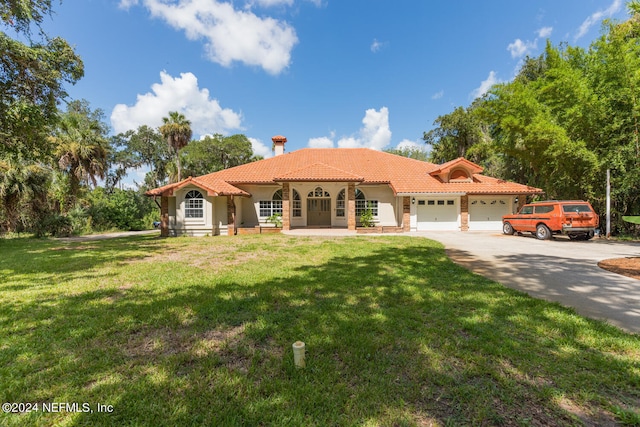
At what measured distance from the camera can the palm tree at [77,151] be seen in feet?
62.5

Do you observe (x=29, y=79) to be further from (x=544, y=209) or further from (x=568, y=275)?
(x=544, y=209)

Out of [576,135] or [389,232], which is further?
[389,232]

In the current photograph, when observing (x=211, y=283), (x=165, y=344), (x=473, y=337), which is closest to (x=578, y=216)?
(x=473, y=337)

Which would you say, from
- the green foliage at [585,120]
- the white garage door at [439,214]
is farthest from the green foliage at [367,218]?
the green foliage at [585,120]

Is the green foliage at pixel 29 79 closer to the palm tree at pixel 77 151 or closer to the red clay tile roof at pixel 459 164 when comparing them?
the palm tree at pixel 77 151

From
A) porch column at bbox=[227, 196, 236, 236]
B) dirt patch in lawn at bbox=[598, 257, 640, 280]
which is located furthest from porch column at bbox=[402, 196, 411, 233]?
porch column at bbox=[227, 196, 236, 236]

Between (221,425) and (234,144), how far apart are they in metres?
36.4

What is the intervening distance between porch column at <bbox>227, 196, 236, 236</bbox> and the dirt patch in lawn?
16.3 meters

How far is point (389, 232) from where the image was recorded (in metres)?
17.5

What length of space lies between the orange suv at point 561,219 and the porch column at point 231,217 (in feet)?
54.3

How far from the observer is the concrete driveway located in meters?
4.29

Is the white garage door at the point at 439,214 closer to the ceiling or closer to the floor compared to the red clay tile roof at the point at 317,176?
closer to the floor

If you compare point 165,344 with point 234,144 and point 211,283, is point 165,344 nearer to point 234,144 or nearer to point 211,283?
point 211,283

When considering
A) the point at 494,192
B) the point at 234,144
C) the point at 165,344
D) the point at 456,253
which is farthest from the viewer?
the point at 234,144
